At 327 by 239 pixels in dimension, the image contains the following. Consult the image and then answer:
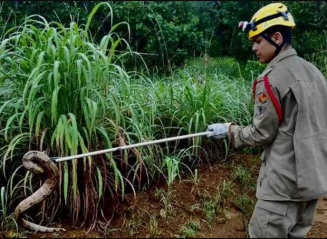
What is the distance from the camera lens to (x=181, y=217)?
3.30 meters

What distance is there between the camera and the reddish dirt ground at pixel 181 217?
3076 mm

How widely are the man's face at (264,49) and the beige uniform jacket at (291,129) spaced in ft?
0.18

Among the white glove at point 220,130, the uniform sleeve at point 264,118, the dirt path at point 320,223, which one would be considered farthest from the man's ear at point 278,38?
the dirt path at point 320,223

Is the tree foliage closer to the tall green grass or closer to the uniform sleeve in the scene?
the tall green grass

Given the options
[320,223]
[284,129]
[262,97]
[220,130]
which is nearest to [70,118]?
[220,130]

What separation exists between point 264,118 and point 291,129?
164 mm

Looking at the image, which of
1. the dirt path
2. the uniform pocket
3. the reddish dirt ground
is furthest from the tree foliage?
the uniform pocket

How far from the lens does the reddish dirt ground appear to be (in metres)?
3.08

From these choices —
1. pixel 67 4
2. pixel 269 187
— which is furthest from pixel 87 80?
pixel 67 4

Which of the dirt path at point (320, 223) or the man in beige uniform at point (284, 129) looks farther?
the dirt path at point (320, 223)

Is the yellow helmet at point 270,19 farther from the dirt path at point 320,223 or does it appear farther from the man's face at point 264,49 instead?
the dirt path at point 320,223

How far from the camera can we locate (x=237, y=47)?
1030cm

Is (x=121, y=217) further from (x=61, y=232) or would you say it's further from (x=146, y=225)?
(x=61, y=232)

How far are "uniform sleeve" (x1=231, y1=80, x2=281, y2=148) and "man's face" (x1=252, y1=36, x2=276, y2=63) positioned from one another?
184 mm
